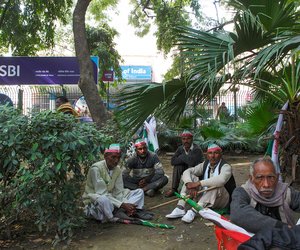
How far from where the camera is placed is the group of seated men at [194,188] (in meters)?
2.55

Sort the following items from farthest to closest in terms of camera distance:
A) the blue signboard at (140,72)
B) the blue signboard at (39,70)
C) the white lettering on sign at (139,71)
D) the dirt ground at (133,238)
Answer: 1. the white lettering on sign at (139,71)
2. the blue signboard at (140,72)
3. the blue signboard at (39,70)
4. the dirt ground at (133,238)

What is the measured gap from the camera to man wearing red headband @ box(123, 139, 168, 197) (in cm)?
579

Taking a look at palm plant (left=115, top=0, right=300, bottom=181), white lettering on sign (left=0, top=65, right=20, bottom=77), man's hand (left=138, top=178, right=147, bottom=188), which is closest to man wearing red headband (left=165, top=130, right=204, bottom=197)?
man's hand (left=138, top=178, right=147, bottom=188)

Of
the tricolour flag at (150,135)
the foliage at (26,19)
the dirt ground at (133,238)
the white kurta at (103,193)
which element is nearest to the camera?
the dirt ground at (133,238)

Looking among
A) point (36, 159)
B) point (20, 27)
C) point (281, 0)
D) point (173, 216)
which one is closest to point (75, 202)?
point (36, 159)

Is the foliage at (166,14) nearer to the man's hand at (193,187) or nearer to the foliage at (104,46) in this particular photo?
the foliage at (104,46)

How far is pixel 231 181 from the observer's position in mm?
4949

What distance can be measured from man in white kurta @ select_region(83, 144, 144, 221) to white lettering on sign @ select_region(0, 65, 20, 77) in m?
4.66

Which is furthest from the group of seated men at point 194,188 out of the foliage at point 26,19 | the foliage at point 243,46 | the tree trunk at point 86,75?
the foliage at point 26,19

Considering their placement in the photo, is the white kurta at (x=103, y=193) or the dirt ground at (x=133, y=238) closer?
the dirt ground at (x=133, y=238)

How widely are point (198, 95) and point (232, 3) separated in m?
1.25

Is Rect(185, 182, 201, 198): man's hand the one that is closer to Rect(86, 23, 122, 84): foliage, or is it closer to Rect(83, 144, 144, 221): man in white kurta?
Rect(83, 144, 144, 221): man in white kurta

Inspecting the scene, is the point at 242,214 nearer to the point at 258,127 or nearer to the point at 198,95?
the point at 198,95

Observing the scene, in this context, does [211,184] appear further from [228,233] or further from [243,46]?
[228,233]
